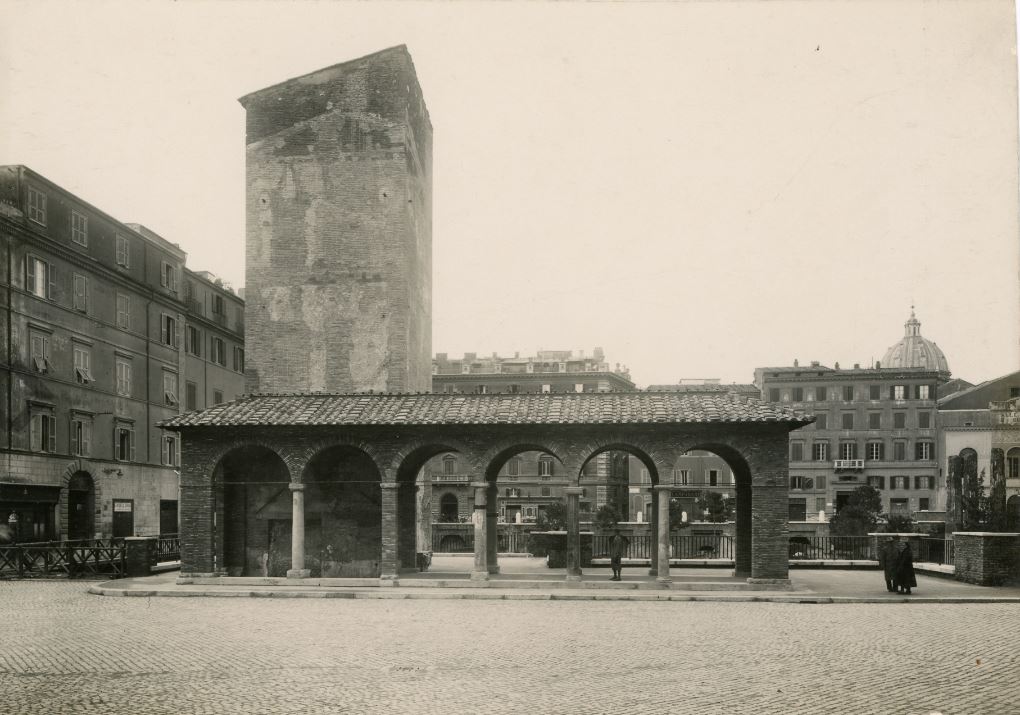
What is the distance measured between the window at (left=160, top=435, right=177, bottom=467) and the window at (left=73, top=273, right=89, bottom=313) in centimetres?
901

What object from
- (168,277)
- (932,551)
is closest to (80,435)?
(168,277)

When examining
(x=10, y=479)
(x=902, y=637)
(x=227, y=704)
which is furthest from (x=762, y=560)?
(x=10, y=479)

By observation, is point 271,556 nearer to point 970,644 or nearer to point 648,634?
point 648,634

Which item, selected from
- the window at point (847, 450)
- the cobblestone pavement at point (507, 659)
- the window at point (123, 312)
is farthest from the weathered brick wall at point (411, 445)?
the window at point (847, 450)

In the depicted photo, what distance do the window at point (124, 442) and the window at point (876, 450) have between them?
55.4 m

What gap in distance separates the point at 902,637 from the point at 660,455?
8.78 metres

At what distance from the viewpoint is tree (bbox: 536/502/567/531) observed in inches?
2211

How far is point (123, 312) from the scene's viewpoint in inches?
1583

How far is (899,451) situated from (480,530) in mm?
58988

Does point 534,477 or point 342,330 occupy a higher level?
point 342,330

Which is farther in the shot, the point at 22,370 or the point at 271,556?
the point at 22,370

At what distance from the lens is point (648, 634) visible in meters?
15.5

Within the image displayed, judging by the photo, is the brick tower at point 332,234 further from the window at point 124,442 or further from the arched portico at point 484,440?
the window at point 124,442

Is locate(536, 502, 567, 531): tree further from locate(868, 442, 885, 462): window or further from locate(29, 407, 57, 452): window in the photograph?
locate(29, 407, 57, 452): window
